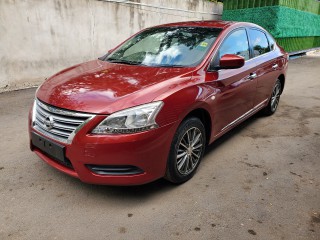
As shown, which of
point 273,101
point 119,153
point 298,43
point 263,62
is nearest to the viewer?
point 119,153

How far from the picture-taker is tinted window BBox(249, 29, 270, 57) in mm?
4291

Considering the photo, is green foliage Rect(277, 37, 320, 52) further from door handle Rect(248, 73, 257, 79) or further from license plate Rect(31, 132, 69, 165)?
license plate Rect(31, 132, 69, 165)

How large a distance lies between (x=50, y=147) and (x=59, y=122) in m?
0.26

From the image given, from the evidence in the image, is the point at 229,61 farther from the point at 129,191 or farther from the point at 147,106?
the point at 129,191

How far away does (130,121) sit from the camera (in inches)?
96.4

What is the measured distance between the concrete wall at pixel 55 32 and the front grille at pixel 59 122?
469cm

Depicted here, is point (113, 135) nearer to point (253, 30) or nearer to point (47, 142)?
point (47, 142)

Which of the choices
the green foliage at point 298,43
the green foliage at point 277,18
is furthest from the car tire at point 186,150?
the green foliage at point 298,43

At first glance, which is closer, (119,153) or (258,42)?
(119,153)

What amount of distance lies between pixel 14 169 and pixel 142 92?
71.7 inches

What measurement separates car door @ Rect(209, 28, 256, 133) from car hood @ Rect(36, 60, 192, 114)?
52 centimetres

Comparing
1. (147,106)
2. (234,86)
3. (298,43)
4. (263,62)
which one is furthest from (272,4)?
(147,106)

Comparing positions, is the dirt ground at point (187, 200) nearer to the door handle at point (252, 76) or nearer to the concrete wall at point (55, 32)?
the door handle at point (252, 76)

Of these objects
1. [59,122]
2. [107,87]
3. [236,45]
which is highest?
[236,45]
